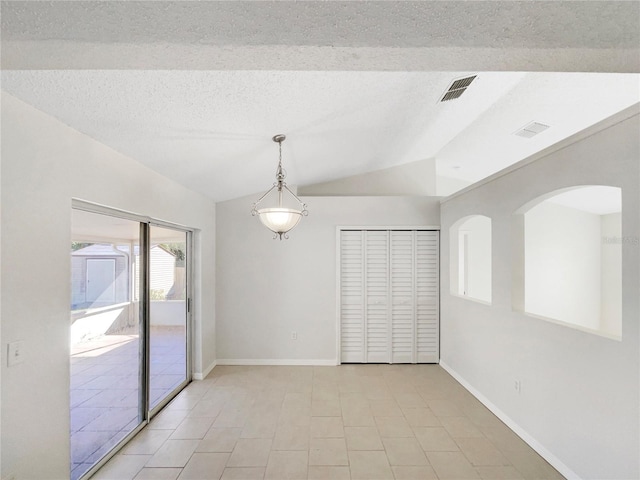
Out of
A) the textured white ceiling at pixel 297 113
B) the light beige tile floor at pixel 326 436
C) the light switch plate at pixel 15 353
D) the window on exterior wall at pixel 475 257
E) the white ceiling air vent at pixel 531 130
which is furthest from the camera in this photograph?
the window on exterior wall at pixel 475 257

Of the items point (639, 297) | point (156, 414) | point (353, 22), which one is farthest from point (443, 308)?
point (353, 22)

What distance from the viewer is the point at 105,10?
843mm

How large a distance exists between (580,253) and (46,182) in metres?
7.05

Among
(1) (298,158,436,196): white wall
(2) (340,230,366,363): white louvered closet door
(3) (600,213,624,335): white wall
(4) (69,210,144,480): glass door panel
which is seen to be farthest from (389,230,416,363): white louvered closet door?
(3) (600,213,624,335): white wall

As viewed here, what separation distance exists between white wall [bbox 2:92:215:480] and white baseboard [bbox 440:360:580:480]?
332 cm

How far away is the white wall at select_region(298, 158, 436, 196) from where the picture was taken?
4.91 meters

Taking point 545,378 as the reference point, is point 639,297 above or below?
above

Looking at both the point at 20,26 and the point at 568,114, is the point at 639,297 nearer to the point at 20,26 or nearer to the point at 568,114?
the point at 568,114

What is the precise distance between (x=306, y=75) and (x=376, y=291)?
134 inches

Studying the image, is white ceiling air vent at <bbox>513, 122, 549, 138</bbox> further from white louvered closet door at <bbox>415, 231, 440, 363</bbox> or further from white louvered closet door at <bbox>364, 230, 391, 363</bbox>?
white louvered closet door at <bbox>364, 230, 391, 363</bbox>

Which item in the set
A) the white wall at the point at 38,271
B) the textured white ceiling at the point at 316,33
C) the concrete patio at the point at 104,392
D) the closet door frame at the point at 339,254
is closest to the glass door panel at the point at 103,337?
the concrete patio at the point at 104,392

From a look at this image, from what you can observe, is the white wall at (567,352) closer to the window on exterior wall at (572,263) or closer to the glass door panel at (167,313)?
the window on exterior wall at (572,263)

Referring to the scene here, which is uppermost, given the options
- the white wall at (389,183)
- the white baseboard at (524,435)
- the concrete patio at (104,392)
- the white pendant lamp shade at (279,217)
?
the white wall at (389,183)

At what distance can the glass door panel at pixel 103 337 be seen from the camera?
7.25 feet
